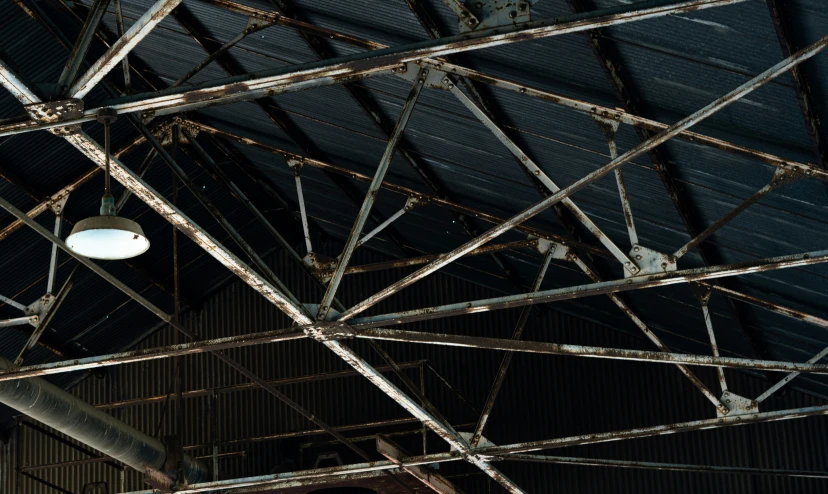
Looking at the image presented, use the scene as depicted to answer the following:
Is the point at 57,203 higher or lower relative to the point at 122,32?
higher

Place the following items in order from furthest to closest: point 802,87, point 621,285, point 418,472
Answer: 1. point 418,472
2. point 621,285
3. point 802,87

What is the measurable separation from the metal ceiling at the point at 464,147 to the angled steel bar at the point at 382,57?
3 centimetres

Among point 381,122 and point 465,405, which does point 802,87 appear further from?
point 465,405

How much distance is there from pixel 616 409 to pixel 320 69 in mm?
15882

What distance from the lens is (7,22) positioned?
56.5ft

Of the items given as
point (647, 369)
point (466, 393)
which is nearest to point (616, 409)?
point (647, 369)

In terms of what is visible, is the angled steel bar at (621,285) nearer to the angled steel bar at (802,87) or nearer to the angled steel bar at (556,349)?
the angled steel bar at (556,349)

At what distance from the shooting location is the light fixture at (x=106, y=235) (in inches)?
455

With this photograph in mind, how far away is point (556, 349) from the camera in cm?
1584

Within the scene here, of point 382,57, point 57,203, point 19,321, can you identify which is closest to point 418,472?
point 19,321

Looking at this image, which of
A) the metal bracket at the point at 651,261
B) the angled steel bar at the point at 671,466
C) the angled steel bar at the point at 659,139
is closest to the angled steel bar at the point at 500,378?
the angled steel bar at the point at 671,466

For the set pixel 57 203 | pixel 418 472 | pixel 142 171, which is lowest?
pixel 418 472

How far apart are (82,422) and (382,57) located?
12.8 metres

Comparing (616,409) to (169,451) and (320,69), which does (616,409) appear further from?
(320,69)
